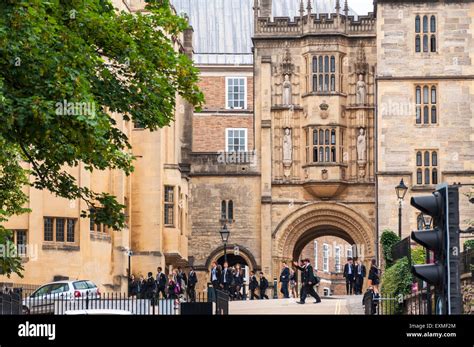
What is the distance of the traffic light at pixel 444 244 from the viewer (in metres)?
9.84

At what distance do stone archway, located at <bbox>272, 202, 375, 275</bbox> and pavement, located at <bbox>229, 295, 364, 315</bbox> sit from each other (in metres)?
19.7

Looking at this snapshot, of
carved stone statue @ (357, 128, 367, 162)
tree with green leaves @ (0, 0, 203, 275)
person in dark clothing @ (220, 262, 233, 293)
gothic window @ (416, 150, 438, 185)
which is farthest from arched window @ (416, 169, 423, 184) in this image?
tree with green leaves @ (0, 0, 203, 275)

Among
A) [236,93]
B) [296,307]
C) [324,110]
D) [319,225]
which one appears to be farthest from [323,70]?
[296,307]

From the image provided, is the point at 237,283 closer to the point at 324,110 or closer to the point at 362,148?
the point at 362,148

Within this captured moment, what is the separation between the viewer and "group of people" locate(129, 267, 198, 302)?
4591 centimetres

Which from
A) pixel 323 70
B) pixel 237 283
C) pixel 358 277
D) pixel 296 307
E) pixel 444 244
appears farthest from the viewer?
pixel 323 70

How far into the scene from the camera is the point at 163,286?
156 feet

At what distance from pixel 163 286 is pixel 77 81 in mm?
26404

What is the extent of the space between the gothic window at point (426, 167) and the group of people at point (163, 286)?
41.8 feet

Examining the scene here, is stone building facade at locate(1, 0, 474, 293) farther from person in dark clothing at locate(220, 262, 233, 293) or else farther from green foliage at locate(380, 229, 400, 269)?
green foliage at locate(380, 229, 400, 269)

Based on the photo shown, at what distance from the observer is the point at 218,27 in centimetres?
8456

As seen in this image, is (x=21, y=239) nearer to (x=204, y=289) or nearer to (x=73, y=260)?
(x=73, y=260)
